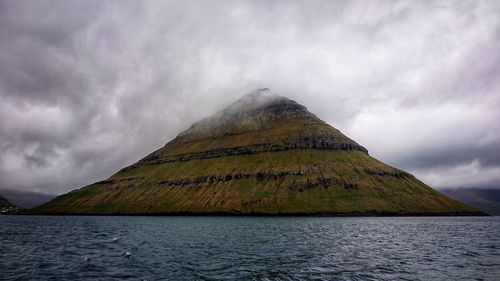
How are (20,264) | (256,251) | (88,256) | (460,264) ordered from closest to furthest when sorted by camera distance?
1. (20,264)
2. (460,264)
3. (88,256)
4. (256,251)

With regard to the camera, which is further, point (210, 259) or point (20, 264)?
point (210, 259)

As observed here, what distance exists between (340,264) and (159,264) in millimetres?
23304

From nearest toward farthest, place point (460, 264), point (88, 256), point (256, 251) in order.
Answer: point (460, 264) < point (88, 256) < point (256, 251)

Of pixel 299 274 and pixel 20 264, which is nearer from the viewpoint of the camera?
pixel 299 274

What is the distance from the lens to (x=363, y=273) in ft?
127

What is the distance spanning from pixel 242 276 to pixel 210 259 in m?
12.8

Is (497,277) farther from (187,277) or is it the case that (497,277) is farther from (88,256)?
(88,256)

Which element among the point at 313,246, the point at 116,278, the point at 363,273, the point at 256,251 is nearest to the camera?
the point at 116,278

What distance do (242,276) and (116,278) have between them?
12917 mm

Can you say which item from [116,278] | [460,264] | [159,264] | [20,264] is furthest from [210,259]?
[460,264]

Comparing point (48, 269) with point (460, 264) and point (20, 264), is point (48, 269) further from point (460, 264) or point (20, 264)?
point (460, 264)

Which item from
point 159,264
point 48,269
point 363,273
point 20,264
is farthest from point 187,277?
point 20,264

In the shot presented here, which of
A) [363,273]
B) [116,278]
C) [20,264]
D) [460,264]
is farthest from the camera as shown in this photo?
[460,264]

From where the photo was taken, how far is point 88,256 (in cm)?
4959
